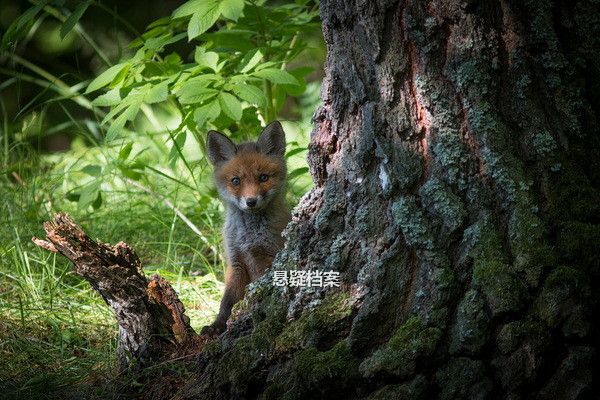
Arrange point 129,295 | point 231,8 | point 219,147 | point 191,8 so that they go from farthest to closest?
point 219,147
point 191,8
point 231,8
point 129,295

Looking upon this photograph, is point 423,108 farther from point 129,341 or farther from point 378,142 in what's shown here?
point 129,341

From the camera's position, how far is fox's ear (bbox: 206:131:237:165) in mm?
4785

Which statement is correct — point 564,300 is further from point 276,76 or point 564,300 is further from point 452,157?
point 276,76

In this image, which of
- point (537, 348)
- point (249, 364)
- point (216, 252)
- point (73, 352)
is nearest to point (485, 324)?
point (537, 348)

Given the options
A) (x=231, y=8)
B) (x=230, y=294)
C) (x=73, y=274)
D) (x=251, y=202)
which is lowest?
(x=230, y=294)

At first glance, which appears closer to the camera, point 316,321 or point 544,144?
point 544,144

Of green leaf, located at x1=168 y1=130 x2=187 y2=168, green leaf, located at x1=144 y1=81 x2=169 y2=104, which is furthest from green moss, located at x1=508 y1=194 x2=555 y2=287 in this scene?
green leaf, located at x1=168 y1=130 x2=187 y2=168

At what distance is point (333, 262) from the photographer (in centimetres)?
290

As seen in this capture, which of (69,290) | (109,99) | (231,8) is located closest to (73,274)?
(69,290)

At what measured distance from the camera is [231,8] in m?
3.63

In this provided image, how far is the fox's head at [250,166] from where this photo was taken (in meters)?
4.73

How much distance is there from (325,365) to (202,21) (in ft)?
5.98

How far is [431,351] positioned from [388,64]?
1.03 metres

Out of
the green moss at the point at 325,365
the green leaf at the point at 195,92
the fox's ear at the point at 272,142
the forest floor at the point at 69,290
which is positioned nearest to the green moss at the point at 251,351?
the green moss at the point at 325,365
